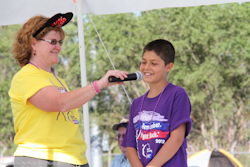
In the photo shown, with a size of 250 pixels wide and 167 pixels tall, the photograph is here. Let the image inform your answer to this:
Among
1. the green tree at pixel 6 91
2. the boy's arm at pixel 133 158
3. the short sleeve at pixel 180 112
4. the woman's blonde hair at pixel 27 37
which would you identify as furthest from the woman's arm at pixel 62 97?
the green tree at pixel 6 91

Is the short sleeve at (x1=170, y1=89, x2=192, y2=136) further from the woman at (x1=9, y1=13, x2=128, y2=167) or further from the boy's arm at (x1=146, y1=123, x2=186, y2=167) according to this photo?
the woman at (x1=9, y1=13, x2=128, y2=167)

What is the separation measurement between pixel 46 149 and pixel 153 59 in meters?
0.93

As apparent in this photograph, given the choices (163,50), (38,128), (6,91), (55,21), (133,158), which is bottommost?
(133,158)

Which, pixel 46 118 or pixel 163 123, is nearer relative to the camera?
pixel 46 118

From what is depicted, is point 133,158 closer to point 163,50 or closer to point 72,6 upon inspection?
point 163,50

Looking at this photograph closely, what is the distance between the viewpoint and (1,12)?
3.12 meters

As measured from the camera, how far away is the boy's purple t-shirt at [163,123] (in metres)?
2.01

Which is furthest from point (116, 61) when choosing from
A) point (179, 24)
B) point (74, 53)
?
point (179, 24)

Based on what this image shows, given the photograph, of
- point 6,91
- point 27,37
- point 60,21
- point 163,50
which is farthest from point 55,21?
point 6,91

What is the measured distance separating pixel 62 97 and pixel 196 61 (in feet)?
43.0

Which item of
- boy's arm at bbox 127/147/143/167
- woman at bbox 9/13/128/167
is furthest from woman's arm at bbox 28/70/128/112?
boy's arm at bbox 127/147/143/167

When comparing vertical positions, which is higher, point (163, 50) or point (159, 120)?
point (163, 50)

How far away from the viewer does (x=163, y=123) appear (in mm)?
2043

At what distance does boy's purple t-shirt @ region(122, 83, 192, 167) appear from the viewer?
2.01 metres
